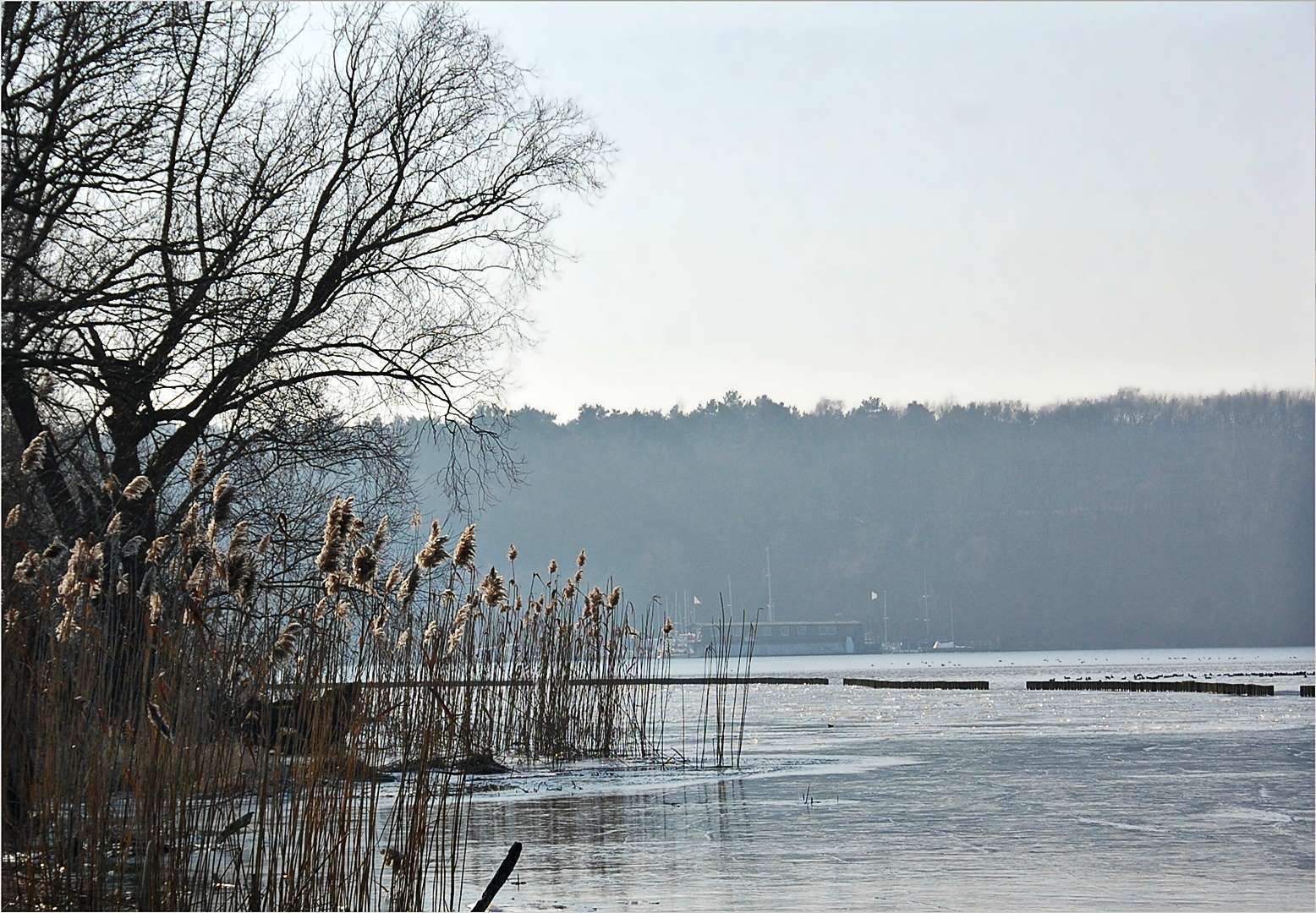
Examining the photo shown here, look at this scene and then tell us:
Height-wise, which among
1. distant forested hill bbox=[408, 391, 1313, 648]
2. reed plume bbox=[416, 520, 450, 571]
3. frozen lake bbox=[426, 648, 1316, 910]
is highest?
distant forested hill bbox=[408, 391, 1313, 648]

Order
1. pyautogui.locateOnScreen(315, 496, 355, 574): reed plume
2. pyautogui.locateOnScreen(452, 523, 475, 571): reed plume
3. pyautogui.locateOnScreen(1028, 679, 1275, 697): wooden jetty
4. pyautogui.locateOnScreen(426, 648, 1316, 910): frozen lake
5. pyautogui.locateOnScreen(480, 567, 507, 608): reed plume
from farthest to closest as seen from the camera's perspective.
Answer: pyautogui.locateOnScreen(1028, 679, 1275, 697): wooden jetty < pyautogui.locateOnScreen(480, 567, 507, 608): reed plume < pyautogui.locateOnScreen(452, 523, 475, 571): reed plume < pyautogui.locateOnScreen(426, 648, 1316, 910): frozen lake < pyautogui.locateOnScreen(315, 496, 355, 574): reed plume

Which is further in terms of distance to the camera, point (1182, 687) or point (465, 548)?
point (1182, 687)

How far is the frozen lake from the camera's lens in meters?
6.95

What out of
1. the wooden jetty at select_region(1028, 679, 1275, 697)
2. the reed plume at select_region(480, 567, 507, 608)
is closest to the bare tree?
the reed plume at select_region(480, 567, 507, 608)

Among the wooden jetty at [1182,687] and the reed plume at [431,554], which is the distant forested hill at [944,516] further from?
the reed plume at [431,554]

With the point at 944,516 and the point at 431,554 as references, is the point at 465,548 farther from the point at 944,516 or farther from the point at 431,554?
the point at 944,516

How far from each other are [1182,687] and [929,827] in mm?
25031

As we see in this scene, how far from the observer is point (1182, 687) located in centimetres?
3253

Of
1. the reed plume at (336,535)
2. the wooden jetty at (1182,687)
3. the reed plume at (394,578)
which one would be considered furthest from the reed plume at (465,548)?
the wooden jetty at (1182,687)

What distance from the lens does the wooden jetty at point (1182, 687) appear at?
94.8 ft

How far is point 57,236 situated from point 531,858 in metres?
6.91

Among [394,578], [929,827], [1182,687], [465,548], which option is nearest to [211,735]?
[394,578]

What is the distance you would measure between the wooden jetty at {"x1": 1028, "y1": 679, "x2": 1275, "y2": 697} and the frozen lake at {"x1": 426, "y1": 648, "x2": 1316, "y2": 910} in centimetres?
1216

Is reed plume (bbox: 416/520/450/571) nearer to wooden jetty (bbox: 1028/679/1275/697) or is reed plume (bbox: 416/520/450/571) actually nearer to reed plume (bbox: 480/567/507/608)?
reed plume (bbox: 480/567/507/608)
